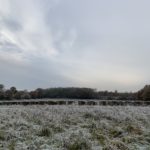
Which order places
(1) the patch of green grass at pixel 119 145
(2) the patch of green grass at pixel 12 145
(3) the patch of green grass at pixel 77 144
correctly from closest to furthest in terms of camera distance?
(2) the patch of green grass at pixel 12 145, (3) the patch of green grass at pixel 77 144, (1) the patch of green grass at pixel 119 145

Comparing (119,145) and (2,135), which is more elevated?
(2,135)

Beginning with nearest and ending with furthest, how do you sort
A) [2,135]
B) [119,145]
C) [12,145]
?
[12,145] → [119,145] → [2,135]

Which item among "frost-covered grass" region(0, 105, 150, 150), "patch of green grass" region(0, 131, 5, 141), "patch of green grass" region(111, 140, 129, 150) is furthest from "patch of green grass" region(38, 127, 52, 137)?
"patch of green grass" region(111, 140, 129, 150)

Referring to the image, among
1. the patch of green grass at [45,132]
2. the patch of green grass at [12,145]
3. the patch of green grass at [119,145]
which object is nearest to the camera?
the patch of green grass at [12,145]

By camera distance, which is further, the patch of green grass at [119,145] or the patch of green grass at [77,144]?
the patch of green grass at [119,145]

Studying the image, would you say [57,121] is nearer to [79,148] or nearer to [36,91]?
[79,148]

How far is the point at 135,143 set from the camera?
406 inches

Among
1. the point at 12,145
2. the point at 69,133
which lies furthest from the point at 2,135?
the point at 69,133

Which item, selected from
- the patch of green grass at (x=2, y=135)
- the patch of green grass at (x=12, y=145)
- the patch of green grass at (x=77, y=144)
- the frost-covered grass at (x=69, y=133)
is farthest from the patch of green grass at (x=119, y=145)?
the patch of green grass at (x=2, y=135)

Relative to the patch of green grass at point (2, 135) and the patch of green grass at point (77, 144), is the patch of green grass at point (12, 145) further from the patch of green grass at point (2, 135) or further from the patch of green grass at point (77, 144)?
the patch of green grass at point (77, 144)

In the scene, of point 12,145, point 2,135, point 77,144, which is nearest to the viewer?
point 12,145

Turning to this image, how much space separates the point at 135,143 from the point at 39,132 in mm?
2937

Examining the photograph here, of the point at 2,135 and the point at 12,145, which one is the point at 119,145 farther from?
the point at 2,135

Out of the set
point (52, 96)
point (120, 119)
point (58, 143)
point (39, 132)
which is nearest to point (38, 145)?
point (58, 143)
